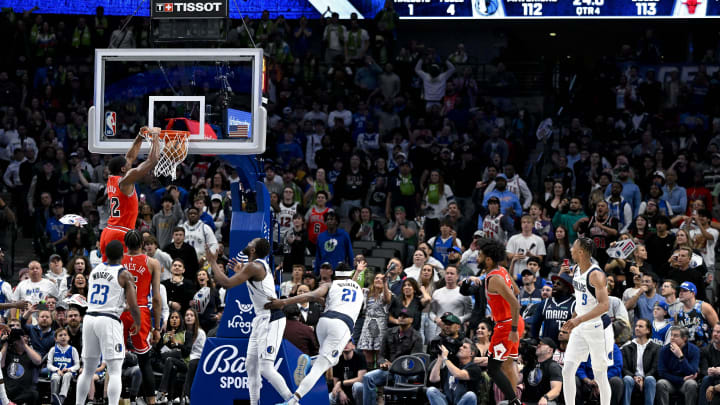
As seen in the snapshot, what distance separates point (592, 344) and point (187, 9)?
5.58 m

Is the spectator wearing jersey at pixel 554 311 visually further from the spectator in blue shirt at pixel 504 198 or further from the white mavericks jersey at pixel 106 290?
the white mavericks jersey at pixel 106 290

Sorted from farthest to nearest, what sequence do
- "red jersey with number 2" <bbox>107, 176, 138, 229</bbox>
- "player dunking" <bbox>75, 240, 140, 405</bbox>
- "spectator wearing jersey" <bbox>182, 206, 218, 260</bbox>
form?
1. "spectator wearing jersey" <bbox>182, 206, 218, 260</bbox>
2. "red jersey with number 2" <bbox>107, 176, 138, 229</bbox>
3. "player dunking" <bbox>75, 240, 140, 405</bbox>

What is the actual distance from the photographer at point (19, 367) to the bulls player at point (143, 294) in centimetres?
208

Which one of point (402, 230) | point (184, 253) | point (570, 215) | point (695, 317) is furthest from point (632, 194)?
point (184, 253)

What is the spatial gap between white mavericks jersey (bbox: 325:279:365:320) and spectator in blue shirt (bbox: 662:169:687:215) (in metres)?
7.19

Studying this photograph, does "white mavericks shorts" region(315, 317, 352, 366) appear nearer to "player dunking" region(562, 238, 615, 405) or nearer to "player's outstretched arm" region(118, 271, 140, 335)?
"player's outstretched arm" region(118, 271, 140, 335)

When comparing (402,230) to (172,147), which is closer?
(172,147)

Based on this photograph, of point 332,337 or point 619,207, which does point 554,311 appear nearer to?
point 619,207

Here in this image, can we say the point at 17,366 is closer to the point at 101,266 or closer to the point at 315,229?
the point at 101,266

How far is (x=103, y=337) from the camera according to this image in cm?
1178

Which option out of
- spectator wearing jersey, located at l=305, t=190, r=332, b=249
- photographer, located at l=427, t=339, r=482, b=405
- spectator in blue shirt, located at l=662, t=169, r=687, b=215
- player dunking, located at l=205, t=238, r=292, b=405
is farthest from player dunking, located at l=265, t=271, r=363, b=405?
spectator in blue shirt, located at l=662, t=169, r=687, b=215

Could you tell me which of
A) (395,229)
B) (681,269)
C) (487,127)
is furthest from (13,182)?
(681,269)

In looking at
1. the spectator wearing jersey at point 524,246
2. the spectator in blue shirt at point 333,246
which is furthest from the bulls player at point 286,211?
the spectator wearing jersey at point 524,246

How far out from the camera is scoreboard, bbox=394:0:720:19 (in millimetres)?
20609
